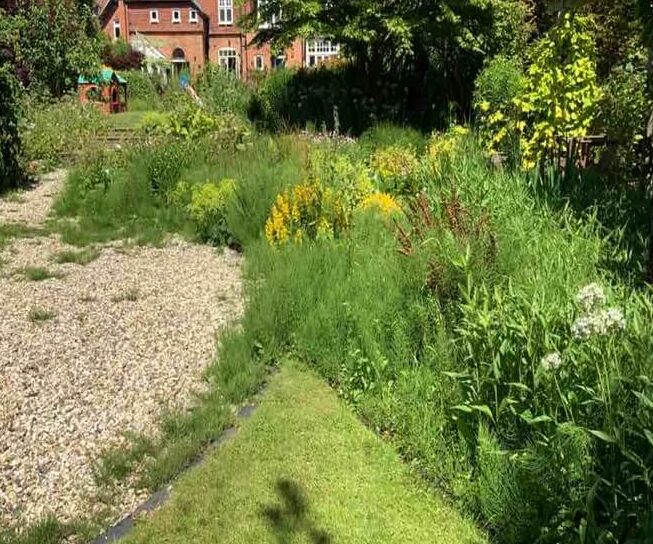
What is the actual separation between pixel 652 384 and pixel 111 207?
22.5 ft

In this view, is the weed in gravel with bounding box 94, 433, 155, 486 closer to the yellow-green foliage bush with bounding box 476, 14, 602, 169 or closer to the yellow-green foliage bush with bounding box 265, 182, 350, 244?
the yellow-green foliage bush with bounding box 265, 182, 350, 244

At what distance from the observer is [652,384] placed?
230 centimetres

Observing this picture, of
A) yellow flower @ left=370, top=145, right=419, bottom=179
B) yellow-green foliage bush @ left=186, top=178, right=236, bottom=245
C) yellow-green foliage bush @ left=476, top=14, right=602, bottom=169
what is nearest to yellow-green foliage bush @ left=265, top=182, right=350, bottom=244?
yellow-green foliage bush @ left=186, top=178, right=236, bottom=245

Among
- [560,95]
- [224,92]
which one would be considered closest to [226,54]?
[224,92]

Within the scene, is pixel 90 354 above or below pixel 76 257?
below

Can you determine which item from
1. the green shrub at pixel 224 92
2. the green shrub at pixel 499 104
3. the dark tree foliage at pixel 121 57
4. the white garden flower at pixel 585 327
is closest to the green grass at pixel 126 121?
the green shrub at pixel 224 92

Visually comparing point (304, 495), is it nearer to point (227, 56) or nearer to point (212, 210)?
point (212, 210)

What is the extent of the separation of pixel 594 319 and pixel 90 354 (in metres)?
3.18

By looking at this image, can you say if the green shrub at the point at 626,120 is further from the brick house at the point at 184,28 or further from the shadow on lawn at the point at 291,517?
the brick house at the point at 184,28

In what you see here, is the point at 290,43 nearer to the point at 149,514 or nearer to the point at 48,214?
the point at 48,214

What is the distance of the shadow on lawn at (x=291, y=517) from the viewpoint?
274 cm

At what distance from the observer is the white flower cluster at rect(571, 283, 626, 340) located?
7.79 feet

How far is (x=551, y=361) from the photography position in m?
2.51

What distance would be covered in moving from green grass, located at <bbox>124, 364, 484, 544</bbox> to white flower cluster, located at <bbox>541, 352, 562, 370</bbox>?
0.77 m
